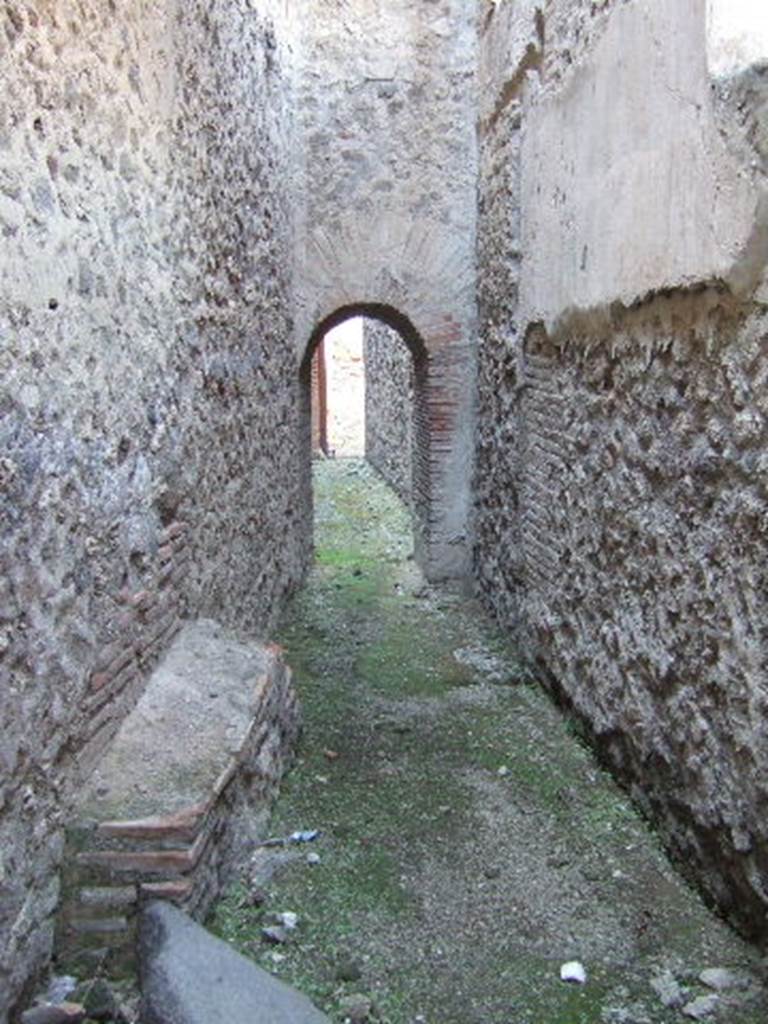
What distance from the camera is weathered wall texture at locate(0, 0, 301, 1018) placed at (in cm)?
220

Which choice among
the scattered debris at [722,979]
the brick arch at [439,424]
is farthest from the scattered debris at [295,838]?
the brick arch at [439,424]

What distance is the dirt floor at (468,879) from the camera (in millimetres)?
2506

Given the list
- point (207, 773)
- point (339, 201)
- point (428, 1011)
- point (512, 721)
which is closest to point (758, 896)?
point (428, 1011)

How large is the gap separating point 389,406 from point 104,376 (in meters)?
7.89

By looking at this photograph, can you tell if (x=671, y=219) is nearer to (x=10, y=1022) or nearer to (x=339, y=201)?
(x=10, y=1022)

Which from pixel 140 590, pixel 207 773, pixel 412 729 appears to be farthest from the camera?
pixel 412 729

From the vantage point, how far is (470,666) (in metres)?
5.09

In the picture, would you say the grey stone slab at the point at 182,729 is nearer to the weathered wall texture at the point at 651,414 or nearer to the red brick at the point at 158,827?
the red brick at the point at 158,827

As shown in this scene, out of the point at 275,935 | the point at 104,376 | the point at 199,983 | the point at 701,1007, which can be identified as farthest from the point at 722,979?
the point at 104,376

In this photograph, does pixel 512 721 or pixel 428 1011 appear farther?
pixel 512 721

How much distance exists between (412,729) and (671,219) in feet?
7.86

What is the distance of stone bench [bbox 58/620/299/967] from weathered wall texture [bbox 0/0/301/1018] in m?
0.09

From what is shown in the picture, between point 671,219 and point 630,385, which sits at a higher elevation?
point 671,219

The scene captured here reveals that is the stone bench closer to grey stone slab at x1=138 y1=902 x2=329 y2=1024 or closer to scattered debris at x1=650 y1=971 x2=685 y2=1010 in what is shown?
grey stone slab at x1=138 y1=902 x2=329 y2=1024
